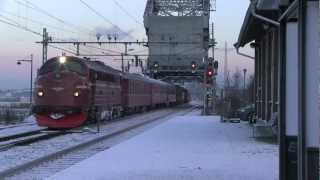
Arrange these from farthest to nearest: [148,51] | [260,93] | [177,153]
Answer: [148,51]
[260,93]
[177,153]

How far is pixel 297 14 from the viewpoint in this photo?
6234 millimetres

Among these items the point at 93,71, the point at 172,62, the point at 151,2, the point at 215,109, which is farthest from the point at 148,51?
the point at 93,71

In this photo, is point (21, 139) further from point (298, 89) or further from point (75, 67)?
point (298, 89)

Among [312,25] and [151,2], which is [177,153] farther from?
[151,2]

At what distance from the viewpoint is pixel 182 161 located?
14.8 metres

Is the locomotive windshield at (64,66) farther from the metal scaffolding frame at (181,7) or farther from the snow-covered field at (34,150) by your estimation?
the metal scaffolding frame at (181,7)

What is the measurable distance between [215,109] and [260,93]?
88.9ft

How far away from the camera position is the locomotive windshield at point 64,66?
2931 cm

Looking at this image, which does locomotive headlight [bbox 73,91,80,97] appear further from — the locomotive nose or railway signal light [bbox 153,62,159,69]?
railway signal light [bbox 153,62,159,69]

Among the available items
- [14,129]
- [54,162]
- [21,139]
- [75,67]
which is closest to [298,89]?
[54,162]

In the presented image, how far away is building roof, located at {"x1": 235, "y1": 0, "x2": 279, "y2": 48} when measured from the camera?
15.6 m

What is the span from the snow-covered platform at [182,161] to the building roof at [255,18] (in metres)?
3.12

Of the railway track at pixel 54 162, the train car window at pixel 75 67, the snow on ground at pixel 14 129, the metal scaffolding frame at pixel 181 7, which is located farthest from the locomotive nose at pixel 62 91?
the metal scaffolding frame at pixel 181 7

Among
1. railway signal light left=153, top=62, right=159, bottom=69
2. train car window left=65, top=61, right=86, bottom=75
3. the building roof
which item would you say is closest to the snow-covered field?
train car window left=65, top=61, right=86, bottom=75
